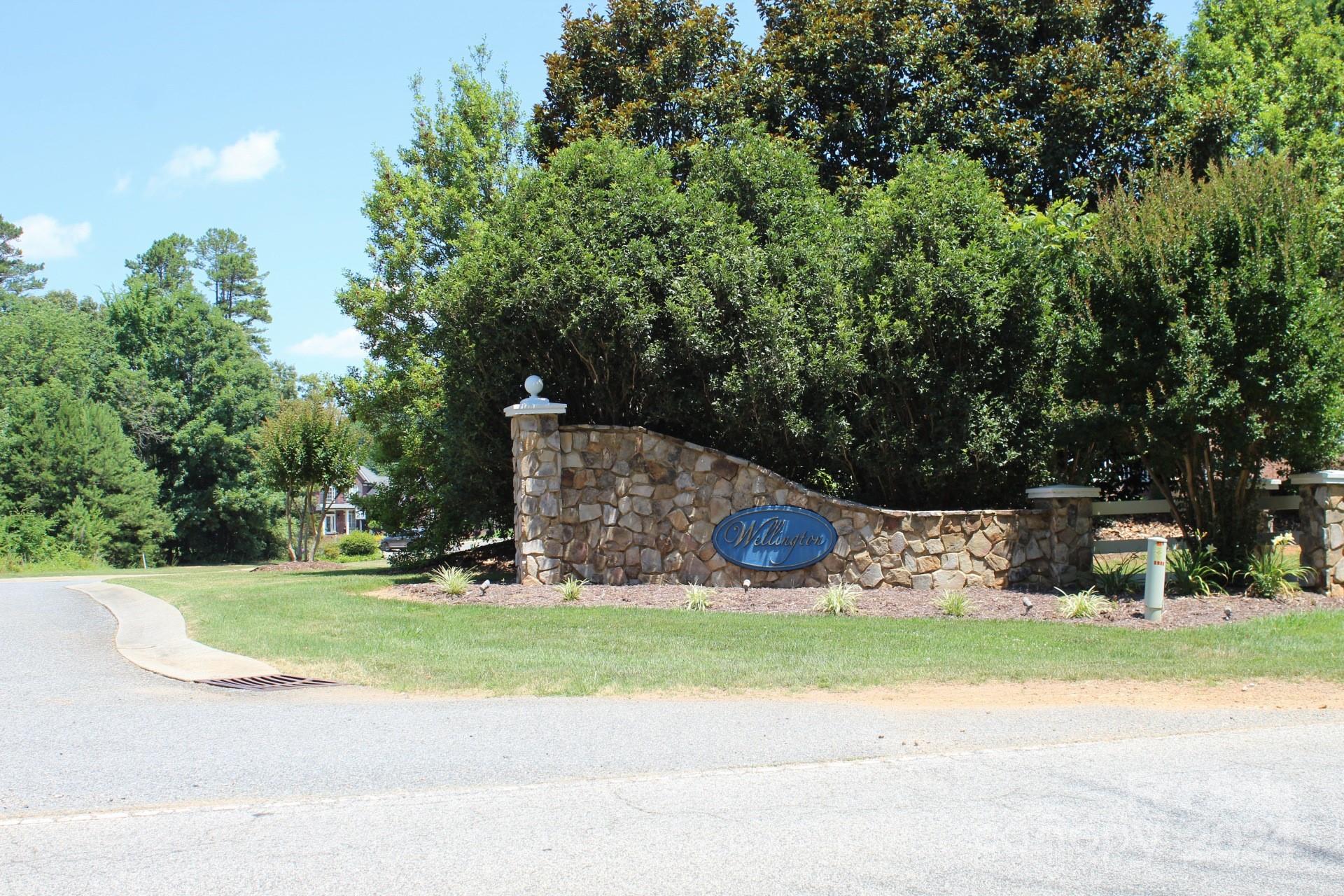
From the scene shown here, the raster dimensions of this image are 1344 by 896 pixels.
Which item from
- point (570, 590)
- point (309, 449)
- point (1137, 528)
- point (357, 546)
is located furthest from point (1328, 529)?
point (357, 546)

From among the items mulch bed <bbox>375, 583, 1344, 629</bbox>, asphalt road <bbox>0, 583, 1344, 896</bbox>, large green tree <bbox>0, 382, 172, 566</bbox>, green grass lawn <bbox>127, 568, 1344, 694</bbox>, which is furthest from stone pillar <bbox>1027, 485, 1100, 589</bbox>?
large green tree <bbox>0, 382, 172, 566</bbox>

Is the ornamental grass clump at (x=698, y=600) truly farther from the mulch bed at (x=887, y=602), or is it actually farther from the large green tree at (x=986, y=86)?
the large green tree at (x=986, y=86)

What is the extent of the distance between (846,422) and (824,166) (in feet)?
27.9

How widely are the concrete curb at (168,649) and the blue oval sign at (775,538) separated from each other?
22.9ft

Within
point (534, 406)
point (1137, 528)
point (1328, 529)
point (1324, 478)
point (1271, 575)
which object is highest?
point (534, 406)

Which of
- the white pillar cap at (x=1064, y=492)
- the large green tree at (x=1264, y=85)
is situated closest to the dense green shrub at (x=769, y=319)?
the white pillar cap at (x=1064, y=492)

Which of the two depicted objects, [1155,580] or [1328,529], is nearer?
[1155,580]

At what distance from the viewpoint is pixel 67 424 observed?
42.2 metres

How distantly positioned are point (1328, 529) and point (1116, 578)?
2.50 meters

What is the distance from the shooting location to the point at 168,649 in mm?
10703

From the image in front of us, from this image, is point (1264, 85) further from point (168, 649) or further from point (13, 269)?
point (13, 269)

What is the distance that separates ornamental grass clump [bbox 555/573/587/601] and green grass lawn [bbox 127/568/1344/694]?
0.31m

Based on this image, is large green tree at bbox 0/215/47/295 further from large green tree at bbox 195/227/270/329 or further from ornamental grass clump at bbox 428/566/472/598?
ornamental grass clump at bbox 428/566/472/598

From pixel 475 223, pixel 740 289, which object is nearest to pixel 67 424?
pixel 475 223
